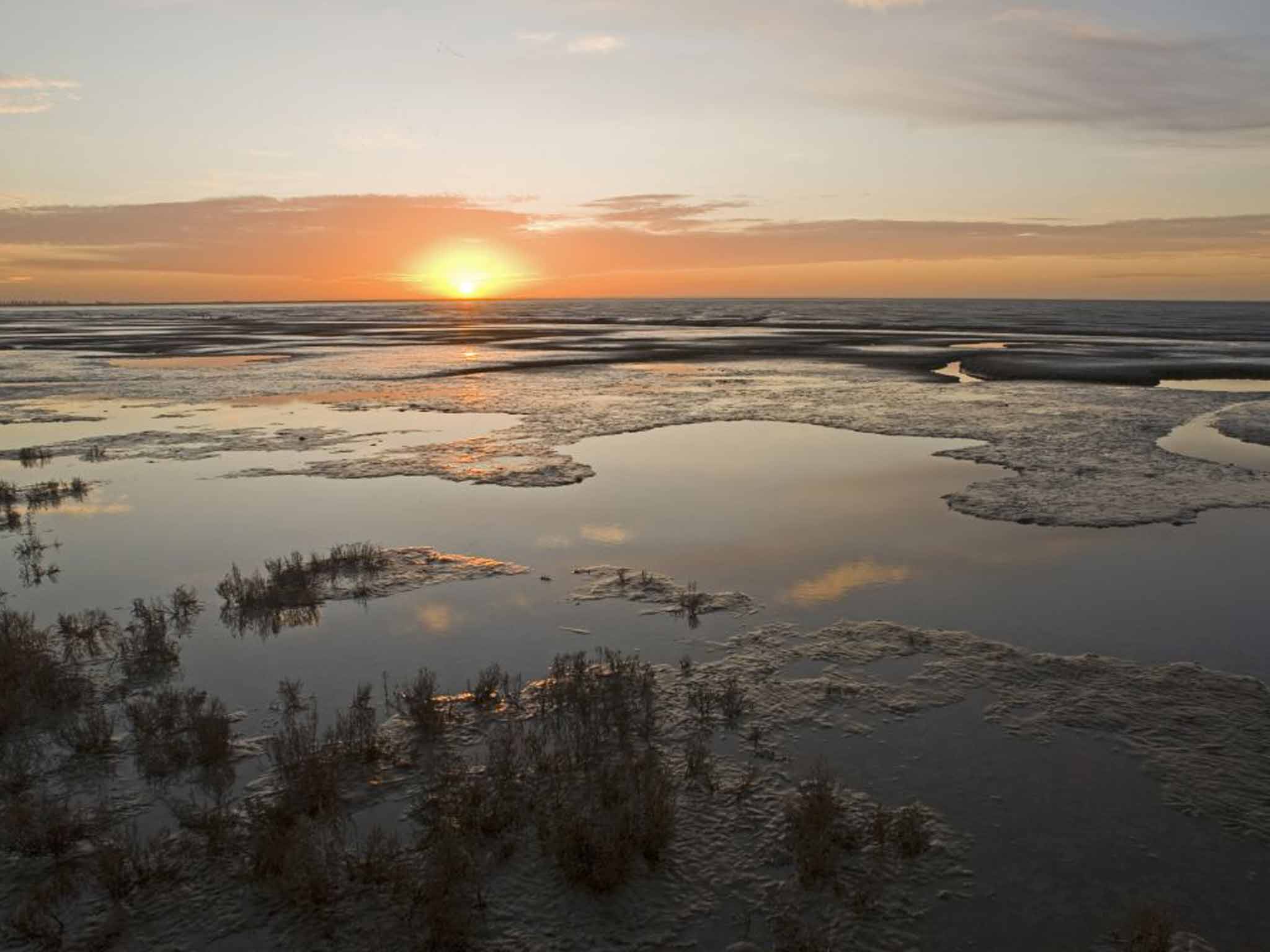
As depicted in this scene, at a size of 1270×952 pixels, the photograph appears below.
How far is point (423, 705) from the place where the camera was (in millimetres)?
8773

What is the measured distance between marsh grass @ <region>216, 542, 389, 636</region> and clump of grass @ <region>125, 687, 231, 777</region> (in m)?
2.24

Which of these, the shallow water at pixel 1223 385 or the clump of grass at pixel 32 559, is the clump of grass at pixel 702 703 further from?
the shallow water at pixel 1223 385

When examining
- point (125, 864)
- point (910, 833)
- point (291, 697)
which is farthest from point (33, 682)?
point (910, 833)

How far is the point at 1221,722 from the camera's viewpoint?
8.59 metres

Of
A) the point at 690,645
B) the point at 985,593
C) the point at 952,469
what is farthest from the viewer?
the point at 952,469

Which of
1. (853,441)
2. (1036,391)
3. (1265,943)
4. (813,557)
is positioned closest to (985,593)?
(813,557)

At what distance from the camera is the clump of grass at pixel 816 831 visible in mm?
6387

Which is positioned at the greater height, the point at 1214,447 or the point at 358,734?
the point at 1214,447

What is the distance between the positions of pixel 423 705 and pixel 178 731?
2.45m

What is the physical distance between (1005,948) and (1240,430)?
87.7 ft

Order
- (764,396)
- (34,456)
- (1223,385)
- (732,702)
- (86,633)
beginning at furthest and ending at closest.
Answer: (1223,385) < (764,396) < (34,456) < (86,633) < (732,702)

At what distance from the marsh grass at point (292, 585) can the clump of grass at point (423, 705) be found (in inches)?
120

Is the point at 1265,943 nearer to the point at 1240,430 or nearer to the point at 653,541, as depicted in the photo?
the point at 653,541

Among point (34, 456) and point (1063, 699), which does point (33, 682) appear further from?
point (34, 456)
